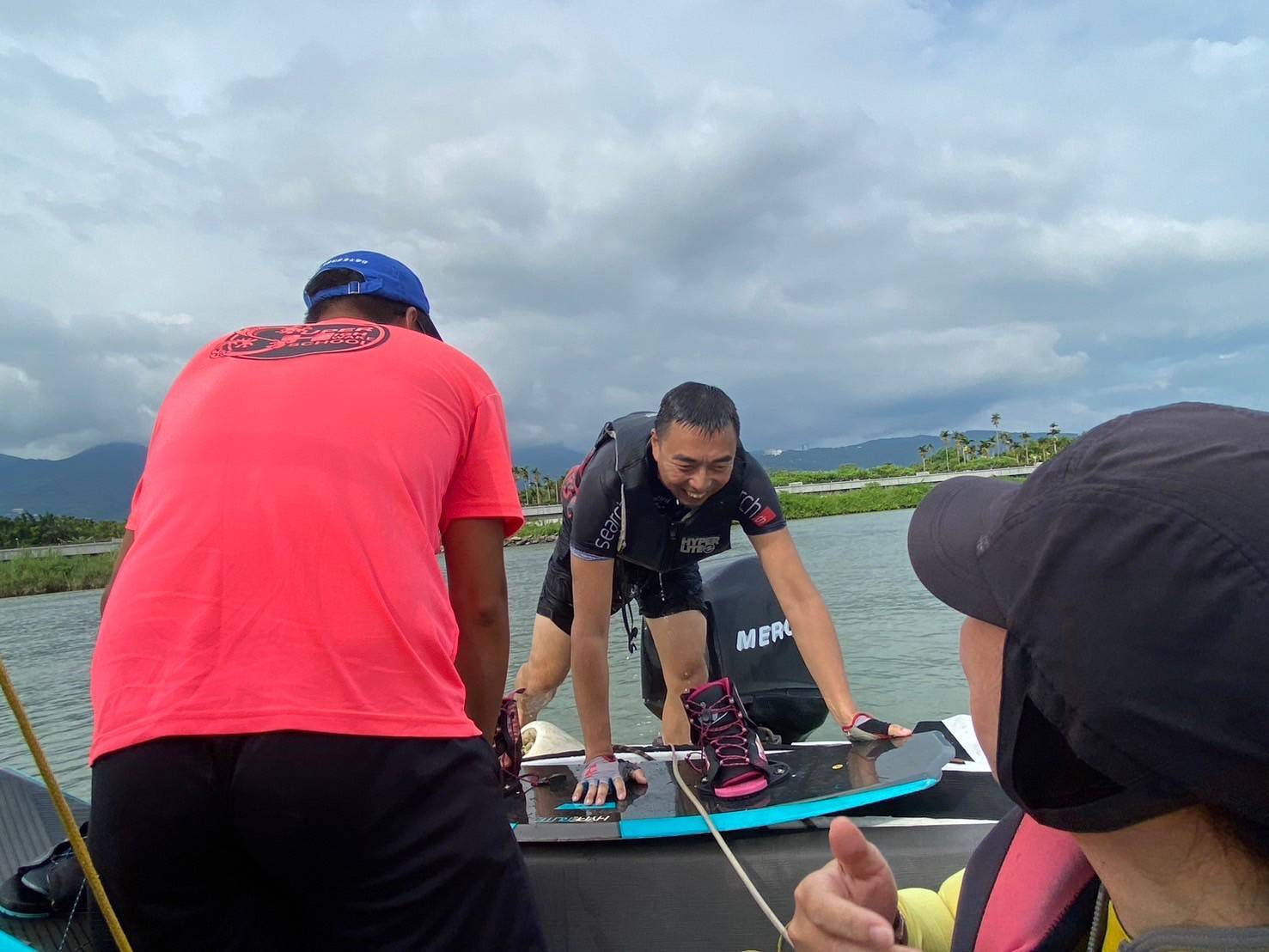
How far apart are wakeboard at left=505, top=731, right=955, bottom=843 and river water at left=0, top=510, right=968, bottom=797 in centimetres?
90

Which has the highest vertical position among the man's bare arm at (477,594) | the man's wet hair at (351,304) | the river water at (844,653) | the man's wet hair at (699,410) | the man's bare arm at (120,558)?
the man's wet hair at (351,304)

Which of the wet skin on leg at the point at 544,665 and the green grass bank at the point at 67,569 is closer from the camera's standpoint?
the wet skin on leg at the point at 544,665

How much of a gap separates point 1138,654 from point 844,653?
8041 mm

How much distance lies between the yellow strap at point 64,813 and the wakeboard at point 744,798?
1436mm

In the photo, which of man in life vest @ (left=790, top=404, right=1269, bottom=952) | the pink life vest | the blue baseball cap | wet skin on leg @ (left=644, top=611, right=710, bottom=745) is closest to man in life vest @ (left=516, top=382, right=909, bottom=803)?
wet skin on leg @ (left=644, top=611, right=710, bottom=745)

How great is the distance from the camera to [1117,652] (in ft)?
2.03

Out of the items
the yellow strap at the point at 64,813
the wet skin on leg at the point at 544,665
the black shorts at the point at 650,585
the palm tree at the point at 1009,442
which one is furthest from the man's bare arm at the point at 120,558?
the palm tree at the point at 1009,442

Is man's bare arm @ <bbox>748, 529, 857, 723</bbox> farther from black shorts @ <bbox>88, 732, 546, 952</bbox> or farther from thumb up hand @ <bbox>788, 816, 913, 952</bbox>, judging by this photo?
thumb up hand @ <bbox>788, 816, 913, 952</bbox>

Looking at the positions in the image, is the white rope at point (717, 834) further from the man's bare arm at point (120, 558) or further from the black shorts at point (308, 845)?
the man's bare arm at point (120, 558)

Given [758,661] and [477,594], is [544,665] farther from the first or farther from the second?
[477,594]

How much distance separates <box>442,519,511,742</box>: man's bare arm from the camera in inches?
66.8

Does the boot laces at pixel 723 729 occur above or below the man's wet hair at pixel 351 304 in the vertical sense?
below

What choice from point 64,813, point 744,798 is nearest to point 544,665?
point 744,798

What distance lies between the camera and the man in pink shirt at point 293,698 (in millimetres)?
1245
